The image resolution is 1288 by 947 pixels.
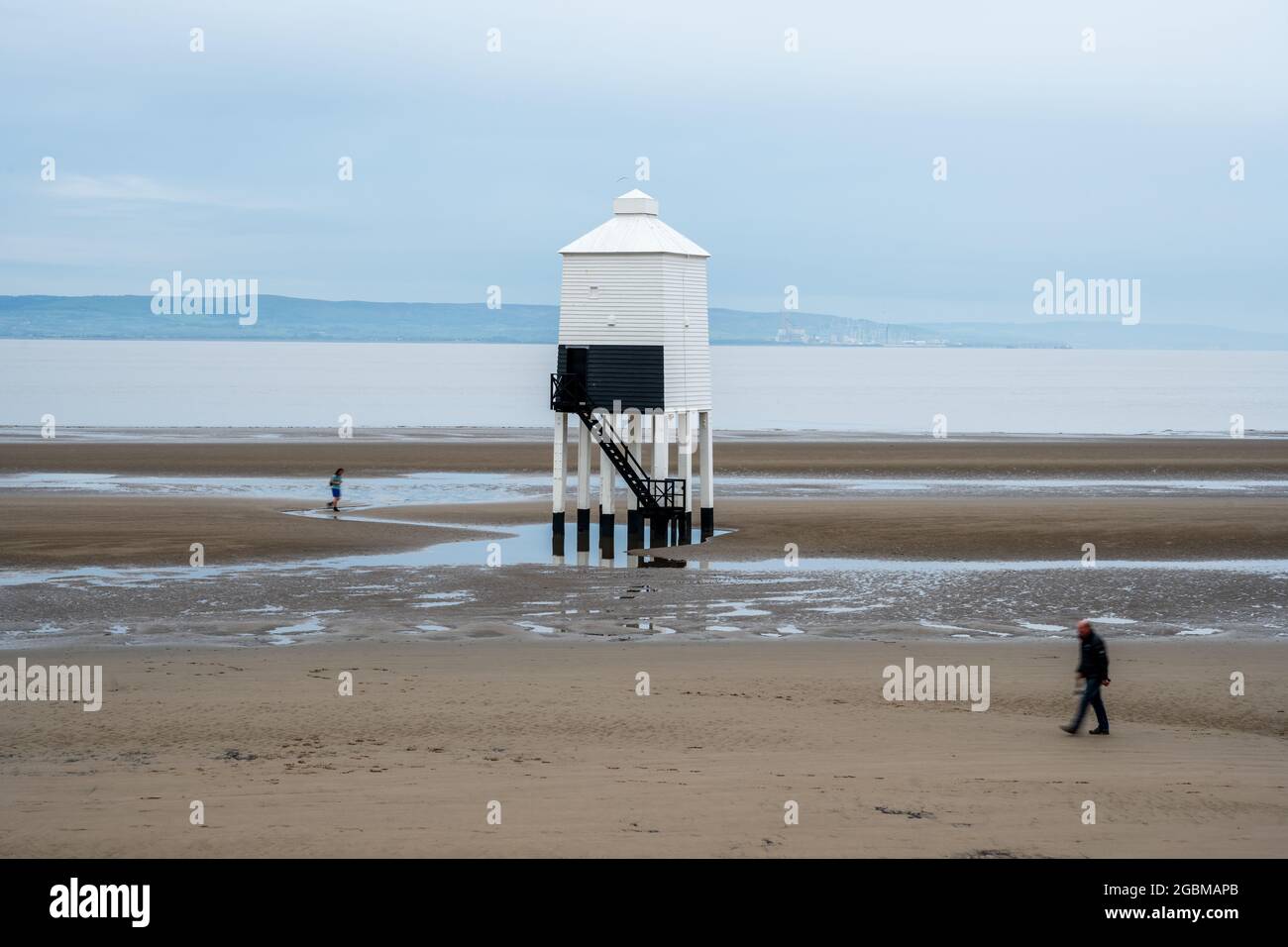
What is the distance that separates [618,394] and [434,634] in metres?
11.6

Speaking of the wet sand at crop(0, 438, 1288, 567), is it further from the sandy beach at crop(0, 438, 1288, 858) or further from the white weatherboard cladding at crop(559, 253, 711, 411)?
the white weatherboard cladding at crop(559, 253, 711, 411)

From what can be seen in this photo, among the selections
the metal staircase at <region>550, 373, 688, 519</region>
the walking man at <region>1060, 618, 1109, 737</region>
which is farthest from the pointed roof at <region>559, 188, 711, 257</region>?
the walking man at <region>1060, 618, 1109, 737</region>

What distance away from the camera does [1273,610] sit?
27.4m

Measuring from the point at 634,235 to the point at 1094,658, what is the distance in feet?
65.0

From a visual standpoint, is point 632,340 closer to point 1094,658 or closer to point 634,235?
point 634,235

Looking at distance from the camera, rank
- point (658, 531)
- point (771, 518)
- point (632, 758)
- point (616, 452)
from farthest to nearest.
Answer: point (771, 518)
point (658, 531)
point (616, 452)
point (632, 758)

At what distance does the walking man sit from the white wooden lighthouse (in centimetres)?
1822

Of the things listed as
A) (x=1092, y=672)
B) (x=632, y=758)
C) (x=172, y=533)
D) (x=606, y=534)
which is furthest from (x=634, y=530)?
(x=632, y=758)

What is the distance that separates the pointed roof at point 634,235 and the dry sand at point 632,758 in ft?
44.9

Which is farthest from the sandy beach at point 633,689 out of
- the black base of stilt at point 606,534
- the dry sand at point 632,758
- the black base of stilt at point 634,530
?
the black base of stilt at point 634,530

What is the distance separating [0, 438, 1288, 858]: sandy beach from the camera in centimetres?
1431

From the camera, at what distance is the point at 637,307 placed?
34.8 metres
